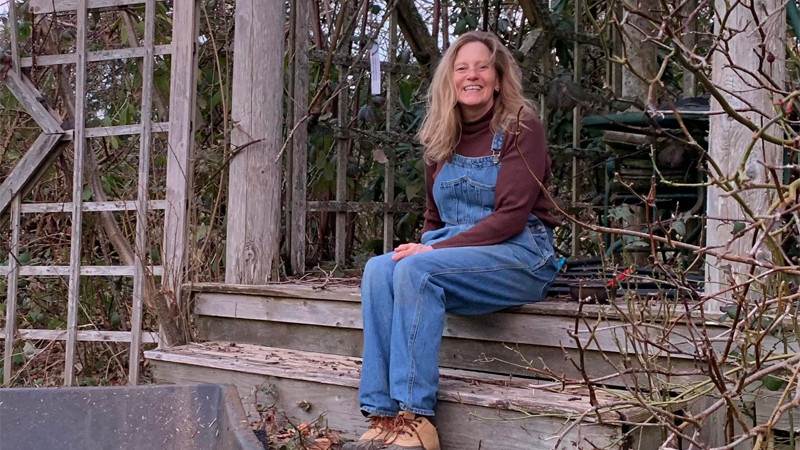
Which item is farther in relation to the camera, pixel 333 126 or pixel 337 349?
pixel 333 126

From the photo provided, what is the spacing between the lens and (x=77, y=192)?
425 centimetres

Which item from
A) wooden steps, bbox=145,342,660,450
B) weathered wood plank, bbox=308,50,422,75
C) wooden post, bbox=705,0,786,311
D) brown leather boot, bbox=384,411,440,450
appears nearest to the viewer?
wooden steps, bbox=145,342,660,450

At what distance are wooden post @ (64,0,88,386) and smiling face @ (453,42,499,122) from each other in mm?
1958

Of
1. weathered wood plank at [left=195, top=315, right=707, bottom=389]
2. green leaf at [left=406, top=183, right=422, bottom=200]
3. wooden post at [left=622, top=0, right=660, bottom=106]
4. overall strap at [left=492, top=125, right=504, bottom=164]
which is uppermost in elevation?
wooden post at [left=622, top=0, right=660, bottom=106]

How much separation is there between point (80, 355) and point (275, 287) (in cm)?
156

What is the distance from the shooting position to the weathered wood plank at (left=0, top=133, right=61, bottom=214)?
4418 mm

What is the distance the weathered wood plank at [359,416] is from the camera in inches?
103

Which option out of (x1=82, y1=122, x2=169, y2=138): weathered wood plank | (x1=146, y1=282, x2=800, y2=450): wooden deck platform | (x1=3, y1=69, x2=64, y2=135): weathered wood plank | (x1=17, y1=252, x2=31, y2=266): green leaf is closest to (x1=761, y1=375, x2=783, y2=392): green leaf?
(x1=146, y1=282, x2=800, y2=450): wooden deck platform

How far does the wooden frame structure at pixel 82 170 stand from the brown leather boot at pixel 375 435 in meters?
1.54

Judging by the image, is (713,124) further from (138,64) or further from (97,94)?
(97,94)

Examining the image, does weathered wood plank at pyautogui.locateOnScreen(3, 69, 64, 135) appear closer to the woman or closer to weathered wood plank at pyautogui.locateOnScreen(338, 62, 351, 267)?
weathered wood plank at pyautogui.locateOnScreen(338, 62, 351, 267)

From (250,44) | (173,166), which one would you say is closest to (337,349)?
(173,166)

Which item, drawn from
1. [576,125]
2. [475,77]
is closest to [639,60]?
[576,125]

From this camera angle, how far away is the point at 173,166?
3994 millimetres
